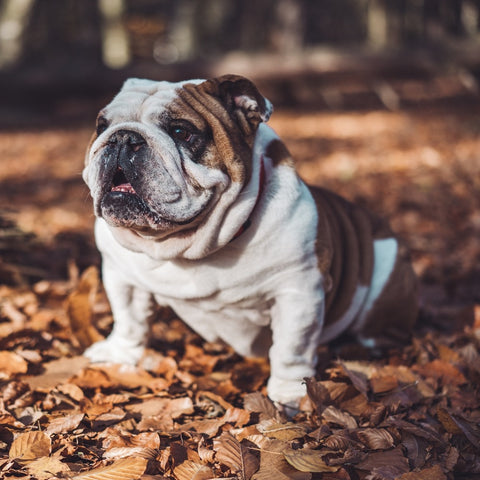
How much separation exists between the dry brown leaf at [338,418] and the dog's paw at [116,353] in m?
1.05

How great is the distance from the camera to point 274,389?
2.70 m

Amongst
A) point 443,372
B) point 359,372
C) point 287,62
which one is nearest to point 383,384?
point 359,372

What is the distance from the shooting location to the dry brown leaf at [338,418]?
2.43 m

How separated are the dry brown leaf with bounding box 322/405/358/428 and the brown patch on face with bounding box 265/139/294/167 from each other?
106 cm

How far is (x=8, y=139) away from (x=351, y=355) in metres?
8.74

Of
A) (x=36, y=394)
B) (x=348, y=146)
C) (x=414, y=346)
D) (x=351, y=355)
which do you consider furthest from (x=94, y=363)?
(x=348, y=146)

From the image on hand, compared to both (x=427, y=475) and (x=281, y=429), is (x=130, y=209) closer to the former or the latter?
(x=281, y=429)

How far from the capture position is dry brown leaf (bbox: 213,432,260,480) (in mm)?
2102

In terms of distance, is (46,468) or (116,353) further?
(116,353)

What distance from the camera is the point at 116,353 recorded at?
304 centimetres

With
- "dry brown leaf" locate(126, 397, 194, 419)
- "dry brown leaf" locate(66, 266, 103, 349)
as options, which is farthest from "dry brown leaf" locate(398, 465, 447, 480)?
"dry brown leaf" locate(66, 266, 103, 349)

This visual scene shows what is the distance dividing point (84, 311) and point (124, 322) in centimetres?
36

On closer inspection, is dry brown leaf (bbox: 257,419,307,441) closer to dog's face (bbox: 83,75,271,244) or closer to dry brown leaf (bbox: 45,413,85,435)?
dry brown leaf (bbox: 45,413,85,435)

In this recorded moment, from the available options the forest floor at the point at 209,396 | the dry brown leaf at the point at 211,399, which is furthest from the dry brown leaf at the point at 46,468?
the dry brown leaf at the point at 211,399
